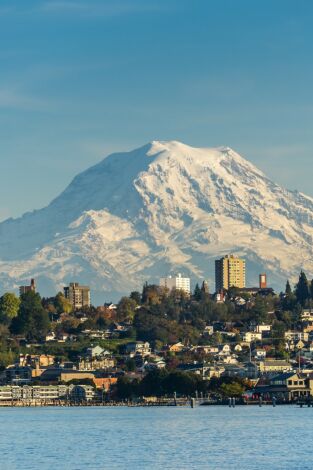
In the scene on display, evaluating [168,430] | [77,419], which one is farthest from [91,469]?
[77,419]

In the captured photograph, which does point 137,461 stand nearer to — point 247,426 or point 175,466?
point 175,466

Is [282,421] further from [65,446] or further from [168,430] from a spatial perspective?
[65,446]

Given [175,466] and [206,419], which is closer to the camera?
[175,466]

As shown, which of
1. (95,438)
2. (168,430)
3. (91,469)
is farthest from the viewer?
(168,430)

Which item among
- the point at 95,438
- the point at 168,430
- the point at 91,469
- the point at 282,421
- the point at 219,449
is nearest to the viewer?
the point at 91,469

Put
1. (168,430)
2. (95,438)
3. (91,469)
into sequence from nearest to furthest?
Result: (91,469) < (95,438) < (168,430)

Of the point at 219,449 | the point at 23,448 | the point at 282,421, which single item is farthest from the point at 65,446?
the point at 282,421
